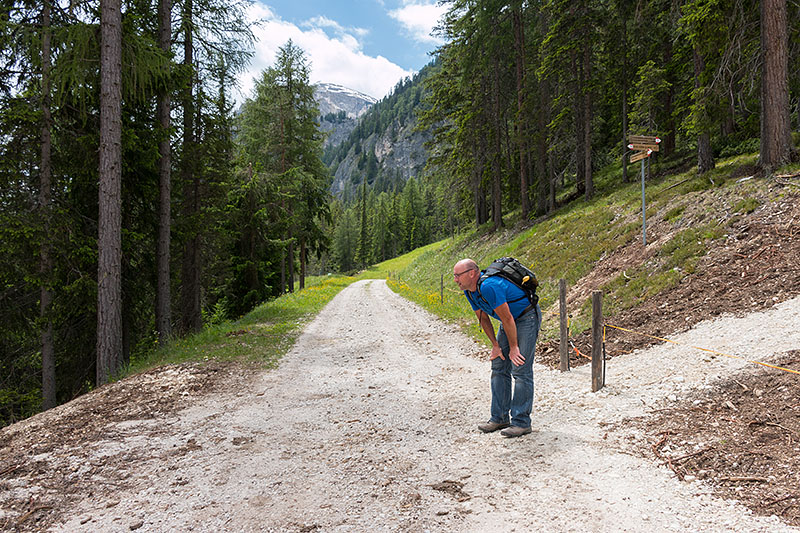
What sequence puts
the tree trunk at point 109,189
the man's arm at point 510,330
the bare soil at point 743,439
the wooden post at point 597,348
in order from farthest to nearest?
the tree trunk at point 109,189 → the wooden post at point 597,348 → the man's arm at point 510,330 → the bare soil at point 743,439

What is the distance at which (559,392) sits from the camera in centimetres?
575

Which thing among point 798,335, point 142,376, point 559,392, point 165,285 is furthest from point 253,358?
point 798,335

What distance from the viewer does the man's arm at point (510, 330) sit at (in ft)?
13.8

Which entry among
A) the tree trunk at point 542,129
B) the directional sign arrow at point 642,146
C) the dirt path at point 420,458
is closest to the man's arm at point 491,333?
the dirt path at point 420,458

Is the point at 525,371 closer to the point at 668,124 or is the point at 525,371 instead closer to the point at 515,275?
the point at 515,275

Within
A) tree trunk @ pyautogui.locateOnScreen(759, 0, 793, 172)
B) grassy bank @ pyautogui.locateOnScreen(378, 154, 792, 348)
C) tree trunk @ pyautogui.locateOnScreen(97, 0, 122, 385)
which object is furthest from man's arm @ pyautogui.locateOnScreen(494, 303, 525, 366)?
tree trunk @ pyautogui.locateOnScreen(759, 0, 793, 172)

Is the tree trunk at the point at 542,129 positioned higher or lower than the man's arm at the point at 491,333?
higher

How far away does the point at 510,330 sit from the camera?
4.24 m

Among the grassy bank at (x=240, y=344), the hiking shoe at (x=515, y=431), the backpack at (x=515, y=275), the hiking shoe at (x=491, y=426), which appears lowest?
the grassy bank at (x=240, y=344)

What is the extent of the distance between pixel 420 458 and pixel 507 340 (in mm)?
1573

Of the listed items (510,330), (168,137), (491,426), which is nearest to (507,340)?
(510,330)

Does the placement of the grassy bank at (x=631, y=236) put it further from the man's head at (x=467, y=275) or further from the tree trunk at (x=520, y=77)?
the man's head at (x=467, y=275)

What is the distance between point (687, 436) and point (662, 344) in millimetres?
3080

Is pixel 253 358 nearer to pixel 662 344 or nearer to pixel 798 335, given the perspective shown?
pixel 662 344
